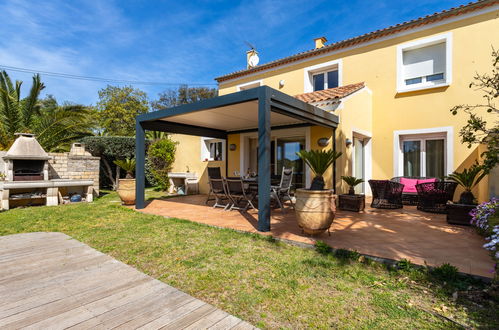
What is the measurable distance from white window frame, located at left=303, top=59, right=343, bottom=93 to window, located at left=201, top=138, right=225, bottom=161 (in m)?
4.81

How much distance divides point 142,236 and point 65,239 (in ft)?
4.67

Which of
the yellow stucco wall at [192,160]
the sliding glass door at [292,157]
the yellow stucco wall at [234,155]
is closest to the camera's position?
the sliding glass door at [292,157]

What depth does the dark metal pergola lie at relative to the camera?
16.6 ft

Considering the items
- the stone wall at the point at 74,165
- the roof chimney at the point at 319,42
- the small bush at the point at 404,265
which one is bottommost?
the small bush at the point at 404,265

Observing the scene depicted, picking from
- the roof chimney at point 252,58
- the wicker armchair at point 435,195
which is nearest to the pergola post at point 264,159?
the wicker armchair at point 435,195

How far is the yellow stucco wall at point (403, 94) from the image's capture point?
8.04m

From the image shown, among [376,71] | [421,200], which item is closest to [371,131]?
[376,71]

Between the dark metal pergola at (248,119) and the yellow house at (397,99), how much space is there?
855 millimetres

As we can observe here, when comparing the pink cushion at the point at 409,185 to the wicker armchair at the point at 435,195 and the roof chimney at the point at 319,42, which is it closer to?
the wicker armchair at the point at 435,195

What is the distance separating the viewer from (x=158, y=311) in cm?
242

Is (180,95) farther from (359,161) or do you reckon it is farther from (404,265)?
(404,265)

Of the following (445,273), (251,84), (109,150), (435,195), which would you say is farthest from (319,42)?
(109,150)

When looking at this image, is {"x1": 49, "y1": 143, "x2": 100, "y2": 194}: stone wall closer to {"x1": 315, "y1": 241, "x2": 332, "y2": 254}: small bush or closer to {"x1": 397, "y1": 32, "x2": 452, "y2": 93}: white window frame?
{"x1": 315, "y1": 241, "x2": 332, "y2": 254}: small bush

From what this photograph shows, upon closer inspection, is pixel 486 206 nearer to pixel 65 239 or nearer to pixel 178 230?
pixel 178 230
